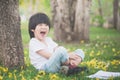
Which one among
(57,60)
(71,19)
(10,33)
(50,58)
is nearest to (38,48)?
(50,58)

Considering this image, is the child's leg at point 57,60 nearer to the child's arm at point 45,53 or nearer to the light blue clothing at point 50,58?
the light blue clothing at point 50,58

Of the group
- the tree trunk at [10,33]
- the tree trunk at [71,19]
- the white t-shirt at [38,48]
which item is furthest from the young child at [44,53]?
the tree trunk at [71,19]

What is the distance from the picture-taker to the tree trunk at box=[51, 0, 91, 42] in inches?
602

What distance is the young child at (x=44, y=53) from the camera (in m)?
7.16

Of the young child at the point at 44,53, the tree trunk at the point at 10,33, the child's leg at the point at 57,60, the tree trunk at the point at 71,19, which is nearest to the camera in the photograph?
the child's leg at the point at 57,60

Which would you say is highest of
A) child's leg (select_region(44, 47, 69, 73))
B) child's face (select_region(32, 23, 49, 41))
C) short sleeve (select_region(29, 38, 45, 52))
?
child's face (select_region(32, 23, 49, 41))

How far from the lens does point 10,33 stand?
7324 millimetres

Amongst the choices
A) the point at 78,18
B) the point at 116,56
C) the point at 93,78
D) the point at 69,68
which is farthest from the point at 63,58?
the point at 78,18

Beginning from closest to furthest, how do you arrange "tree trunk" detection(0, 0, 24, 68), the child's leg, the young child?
the child's leg < the young child < "tree trunk" detection(0, 0, 24, 68)

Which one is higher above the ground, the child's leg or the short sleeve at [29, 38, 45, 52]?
the short sleeve at [29, 38, 45, 52]

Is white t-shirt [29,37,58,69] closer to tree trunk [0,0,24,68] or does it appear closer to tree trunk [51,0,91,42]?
tree trunk [0,0,24,68]

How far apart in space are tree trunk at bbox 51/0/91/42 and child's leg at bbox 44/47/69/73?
8107mm

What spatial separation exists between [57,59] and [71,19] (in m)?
8.62

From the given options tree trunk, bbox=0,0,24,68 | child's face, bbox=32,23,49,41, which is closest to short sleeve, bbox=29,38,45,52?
child's face, bbox=32,23,49,41
